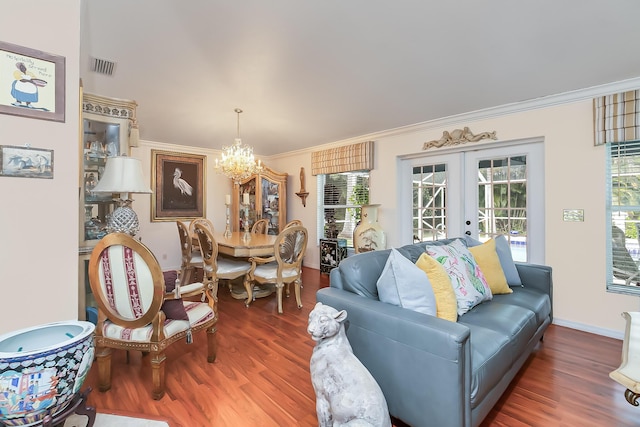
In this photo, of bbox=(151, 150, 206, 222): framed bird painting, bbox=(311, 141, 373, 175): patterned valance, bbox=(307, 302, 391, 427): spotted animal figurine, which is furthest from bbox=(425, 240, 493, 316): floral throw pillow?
bbox=(151, 150, 206, 222): framed bird painting

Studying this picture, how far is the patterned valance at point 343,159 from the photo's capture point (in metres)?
4.50

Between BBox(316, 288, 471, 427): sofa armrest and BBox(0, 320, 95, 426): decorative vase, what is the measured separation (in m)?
1.17

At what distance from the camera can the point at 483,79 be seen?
2850mm

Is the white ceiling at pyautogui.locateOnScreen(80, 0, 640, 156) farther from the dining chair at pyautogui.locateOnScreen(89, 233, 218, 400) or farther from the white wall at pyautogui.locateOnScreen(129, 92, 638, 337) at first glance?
the dining chair at pyautogui.locateOnScreen(89, 233, 218, 400)

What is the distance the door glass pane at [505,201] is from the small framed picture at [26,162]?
3991 mm

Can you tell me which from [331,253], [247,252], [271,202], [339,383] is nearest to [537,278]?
[339,383]

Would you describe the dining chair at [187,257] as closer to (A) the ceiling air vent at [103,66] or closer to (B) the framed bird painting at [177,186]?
(B) the framed bird painting at [177,186]

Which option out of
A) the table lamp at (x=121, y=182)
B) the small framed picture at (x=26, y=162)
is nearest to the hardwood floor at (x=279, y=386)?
the table lamp at (x=121, y=182)

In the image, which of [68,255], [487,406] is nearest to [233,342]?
[68,255]

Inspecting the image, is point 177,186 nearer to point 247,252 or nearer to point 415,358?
point 247,252

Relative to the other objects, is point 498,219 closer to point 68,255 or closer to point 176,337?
point 176,337

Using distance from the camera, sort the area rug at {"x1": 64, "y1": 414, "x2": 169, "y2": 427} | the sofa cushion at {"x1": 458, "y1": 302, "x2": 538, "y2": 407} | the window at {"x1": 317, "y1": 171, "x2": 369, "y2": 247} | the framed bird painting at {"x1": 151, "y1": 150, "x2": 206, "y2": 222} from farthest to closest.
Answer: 1. the framed bird painting at {"x1": 151, "y1": 150, "x2": 206, "y2": 222}
2. the window at {"x1": 317, "y1": 171, "x2": 369, "y2": 247}
3. the area rug at {"x1": 64, "y1": 414, "x2": 169, "y2": 427}
4. the sofa cushion at {"x1": 458, "y1": 302, "x2": 538, "y2": 407}

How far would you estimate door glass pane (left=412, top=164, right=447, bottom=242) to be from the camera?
3912 millimetres

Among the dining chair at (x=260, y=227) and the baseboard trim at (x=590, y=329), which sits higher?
the dining chair at (x=260, y=227)
